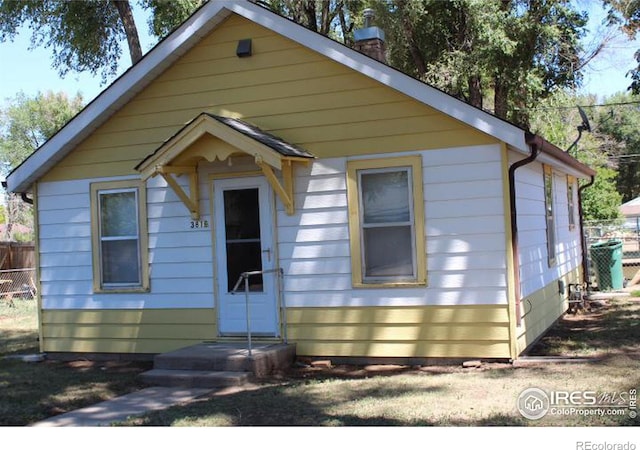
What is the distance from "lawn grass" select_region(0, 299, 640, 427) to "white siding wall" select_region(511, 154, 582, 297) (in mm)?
996

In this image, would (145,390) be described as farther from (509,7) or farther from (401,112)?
(509,7)

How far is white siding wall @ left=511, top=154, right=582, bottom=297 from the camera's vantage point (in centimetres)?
857

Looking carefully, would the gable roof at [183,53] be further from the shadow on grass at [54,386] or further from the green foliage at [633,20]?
the green foliage at [633,20]

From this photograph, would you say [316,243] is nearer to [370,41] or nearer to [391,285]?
[391,285]

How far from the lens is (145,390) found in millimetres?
7629

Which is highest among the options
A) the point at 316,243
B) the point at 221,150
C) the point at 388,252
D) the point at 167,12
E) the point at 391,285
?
the point at 167,12

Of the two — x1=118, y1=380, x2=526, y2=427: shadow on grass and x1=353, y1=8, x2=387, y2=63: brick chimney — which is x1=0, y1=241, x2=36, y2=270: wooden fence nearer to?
x1=353, y1=8, x2=387, y2=63: brick chimney

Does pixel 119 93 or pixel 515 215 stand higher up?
pixel 119 93

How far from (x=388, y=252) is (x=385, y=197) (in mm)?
691

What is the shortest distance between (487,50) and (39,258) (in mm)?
11199

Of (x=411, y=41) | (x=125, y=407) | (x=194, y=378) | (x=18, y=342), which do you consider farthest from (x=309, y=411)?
(x=411, y=41)

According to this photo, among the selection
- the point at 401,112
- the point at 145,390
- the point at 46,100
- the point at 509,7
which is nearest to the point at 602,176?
the point at 509,7

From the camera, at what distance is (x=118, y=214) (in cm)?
985

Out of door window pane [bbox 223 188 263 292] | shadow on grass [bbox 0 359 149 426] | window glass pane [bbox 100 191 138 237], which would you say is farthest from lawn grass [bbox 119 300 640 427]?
window glass pane [bbox 100 191 138 237]
